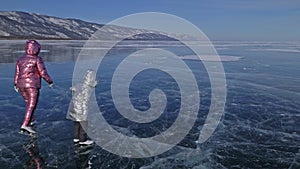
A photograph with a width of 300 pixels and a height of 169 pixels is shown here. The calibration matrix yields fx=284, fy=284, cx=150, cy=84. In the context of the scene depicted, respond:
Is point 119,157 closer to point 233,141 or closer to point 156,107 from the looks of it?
point 233,141

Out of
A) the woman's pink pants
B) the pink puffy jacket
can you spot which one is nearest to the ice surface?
the woman's pink pants

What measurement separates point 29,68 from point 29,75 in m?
0.15

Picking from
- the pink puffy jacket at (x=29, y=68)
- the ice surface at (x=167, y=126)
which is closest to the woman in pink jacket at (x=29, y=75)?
the pink puffy jacket at (x=29, y=68)

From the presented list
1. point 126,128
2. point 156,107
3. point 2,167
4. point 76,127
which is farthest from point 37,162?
point 156,107

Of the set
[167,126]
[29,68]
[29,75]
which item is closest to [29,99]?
[29,75]

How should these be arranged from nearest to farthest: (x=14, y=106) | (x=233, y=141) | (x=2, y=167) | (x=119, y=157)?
(x=2, y=167) → (x=119, y=157) → (x=233, y=141) → (x=14, y=106)

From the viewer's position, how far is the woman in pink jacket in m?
5.24

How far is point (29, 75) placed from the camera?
5309 millimetres

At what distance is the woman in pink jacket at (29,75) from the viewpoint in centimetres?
524

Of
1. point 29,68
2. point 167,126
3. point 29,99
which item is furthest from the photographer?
point 167,126

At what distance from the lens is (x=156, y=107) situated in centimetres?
776

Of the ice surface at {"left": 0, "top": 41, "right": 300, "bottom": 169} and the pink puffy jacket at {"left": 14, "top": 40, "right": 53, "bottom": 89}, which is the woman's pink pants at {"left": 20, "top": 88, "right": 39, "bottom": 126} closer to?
the pink puffy jacket at {"left": 14, "top": 40, "right": 53, "bottom": 89}

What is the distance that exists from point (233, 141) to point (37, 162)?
134 inches

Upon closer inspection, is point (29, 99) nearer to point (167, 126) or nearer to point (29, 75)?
point (29, 75)
